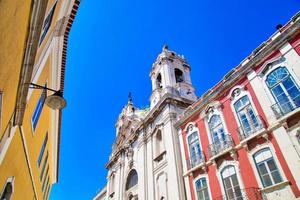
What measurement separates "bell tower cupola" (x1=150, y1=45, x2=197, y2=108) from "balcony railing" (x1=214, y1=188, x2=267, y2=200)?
962cm

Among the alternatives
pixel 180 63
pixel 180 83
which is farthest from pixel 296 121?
pixel 180 63

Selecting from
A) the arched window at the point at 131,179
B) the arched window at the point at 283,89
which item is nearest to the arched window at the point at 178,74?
the arched window at the point at 131,179

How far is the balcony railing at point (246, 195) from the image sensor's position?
882 cm

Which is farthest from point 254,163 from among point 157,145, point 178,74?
point 178,74

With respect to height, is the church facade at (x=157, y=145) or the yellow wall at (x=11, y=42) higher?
the church facade at (x=157, y=145)

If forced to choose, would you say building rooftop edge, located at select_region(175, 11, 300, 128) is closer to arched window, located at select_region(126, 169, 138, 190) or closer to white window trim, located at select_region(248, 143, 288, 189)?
white window trim, located at select_region(248, 143, 288, 189)

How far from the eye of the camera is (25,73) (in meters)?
5.95

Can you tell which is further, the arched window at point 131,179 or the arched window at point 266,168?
the arched window at point 131,179

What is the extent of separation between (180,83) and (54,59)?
1182cm

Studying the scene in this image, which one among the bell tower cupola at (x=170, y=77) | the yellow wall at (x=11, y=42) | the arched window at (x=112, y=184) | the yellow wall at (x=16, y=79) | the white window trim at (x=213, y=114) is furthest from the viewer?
the arched window at (x=112, y=184)

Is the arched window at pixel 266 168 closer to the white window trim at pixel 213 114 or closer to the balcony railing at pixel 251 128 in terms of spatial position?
the balcony railing at pixel 251 128

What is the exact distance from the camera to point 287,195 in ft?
26.3

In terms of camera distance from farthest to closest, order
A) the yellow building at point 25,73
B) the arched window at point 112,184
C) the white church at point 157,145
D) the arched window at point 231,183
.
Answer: the arched window at point 112,184
the white church at point 157,145
the arched window at point 231,183
the yellow building at point 25,73

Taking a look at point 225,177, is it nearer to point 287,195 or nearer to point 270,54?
point 287,195
